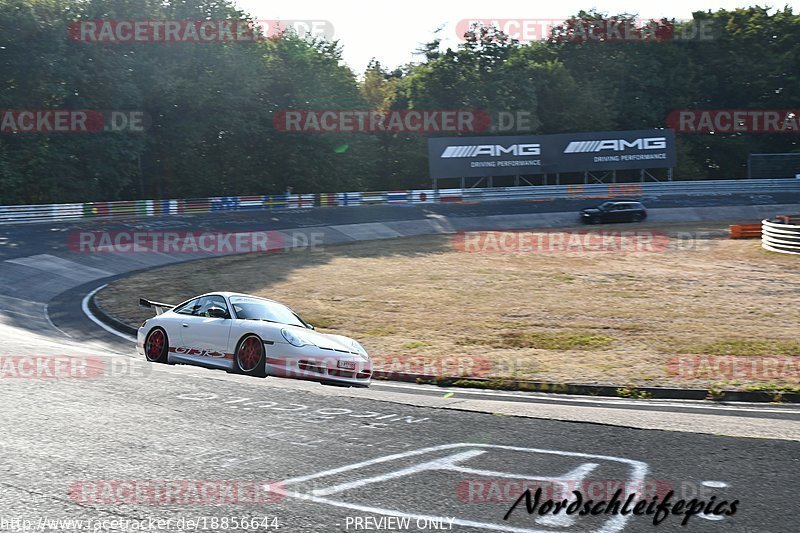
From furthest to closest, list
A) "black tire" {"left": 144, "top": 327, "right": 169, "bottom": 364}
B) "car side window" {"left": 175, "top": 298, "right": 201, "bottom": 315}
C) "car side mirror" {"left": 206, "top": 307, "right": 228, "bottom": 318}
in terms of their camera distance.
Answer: "black tire" {"left": 144, "top": 327, "right": 169, "bottom": 364} → "car side window" {"left": 175, "top": 298, "right": 201, "bottom": 315} → "car side mirror" {"left": 206, "top": 307, "right": 228, "bottom": 318}

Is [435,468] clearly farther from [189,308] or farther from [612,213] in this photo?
[612,213]

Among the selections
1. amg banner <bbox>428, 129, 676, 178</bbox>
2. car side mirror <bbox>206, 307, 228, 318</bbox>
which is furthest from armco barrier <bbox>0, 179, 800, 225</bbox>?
car side mirror <bbox>206, 307, 228, 318</bbox>

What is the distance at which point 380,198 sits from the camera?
53906mm

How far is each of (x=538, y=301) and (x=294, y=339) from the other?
42.6 feet

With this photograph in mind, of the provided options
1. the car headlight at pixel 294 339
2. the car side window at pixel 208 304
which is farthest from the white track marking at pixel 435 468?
the car side window at pixel 208 304

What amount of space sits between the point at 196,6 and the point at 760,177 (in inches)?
1730

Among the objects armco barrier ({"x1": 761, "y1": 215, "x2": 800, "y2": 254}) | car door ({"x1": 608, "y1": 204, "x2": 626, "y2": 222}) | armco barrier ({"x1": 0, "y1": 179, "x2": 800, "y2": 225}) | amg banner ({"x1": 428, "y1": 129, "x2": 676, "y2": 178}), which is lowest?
armco barrier ({"x1": 761, "y1": 215, "x2": 800, "y2": 254})

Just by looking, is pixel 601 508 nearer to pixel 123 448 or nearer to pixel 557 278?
pixel 123 448

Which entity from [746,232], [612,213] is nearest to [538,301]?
[746,232]

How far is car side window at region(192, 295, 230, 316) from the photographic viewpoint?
A: 13320mm

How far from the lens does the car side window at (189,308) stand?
13.8 meters

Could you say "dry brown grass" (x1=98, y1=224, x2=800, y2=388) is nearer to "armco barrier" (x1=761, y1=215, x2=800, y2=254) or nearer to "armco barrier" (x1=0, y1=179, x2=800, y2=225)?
"armco barrier" (x1=761, y1=215, x2=800, y2=254)

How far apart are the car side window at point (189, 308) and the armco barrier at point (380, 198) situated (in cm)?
3117

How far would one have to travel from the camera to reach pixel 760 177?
61062 millimetres
